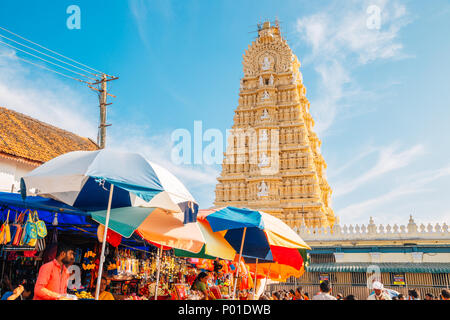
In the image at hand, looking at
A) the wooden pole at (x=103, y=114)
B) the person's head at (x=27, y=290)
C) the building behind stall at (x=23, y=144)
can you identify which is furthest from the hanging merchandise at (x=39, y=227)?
the wooden pole at (x=103, y=114)

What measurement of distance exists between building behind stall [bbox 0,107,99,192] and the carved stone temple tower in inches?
688

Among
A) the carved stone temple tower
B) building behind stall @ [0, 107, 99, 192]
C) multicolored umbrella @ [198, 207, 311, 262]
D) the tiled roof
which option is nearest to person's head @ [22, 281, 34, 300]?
multicolored umbrella @ [198, 207, 311, 262]

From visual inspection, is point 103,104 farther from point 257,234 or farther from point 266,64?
point 266,64

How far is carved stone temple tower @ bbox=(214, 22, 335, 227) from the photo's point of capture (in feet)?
102

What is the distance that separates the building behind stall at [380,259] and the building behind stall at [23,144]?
12726 mm

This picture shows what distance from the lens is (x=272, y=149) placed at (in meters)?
33.0

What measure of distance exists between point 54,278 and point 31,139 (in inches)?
445

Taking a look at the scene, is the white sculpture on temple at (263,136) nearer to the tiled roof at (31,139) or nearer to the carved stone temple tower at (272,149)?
the carved stone temple tower at (272,149)

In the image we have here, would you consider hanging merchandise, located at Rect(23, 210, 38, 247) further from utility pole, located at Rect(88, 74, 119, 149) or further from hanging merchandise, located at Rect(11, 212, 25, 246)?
utility pole, located at Rect(88, 74, 119, 149)

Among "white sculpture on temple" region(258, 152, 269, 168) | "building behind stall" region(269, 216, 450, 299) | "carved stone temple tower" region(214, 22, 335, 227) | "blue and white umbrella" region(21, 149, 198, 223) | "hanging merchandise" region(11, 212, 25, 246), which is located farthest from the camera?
"white sculpture on temple" region(258, 152, 269, 168)

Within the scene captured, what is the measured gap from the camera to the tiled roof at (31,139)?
1274 centimetres
